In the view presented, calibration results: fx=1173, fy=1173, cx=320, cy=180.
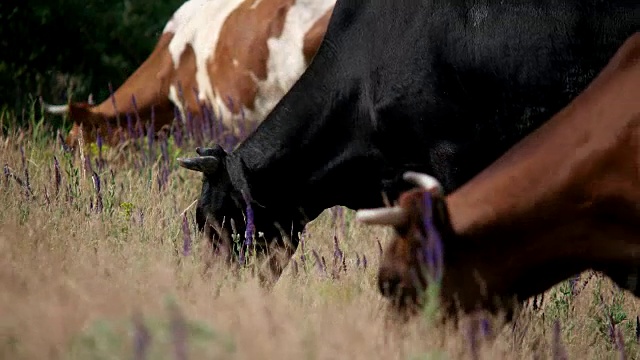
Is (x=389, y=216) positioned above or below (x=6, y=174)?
above

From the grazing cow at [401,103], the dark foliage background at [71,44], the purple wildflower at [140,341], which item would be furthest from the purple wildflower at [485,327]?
the dark foliage background at [71,44]

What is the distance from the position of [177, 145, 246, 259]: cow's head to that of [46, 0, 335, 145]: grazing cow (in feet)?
4.68

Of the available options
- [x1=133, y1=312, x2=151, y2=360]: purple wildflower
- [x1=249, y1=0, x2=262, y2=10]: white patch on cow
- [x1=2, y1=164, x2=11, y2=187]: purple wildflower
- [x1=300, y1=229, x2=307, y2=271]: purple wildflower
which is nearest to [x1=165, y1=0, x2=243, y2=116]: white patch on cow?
[x1=249, y1=0, x2=262, y2=10]: white patch on cow

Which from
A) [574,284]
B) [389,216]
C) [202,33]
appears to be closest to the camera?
[389,216]

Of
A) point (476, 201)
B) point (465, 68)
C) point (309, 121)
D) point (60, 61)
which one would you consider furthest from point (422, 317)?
point (60, 61)

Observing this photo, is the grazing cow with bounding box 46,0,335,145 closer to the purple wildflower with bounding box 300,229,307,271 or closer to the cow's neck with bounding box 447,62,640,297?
the purple wildflower with bounding box 300,229,307,271

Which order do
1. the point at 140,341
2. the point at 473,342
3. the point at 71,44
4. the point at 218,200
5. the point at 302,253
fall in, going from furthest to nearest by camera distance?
the point at 71,44, the point at 218,200, the point at 302,253, the point at 473,342, the point at 140,341

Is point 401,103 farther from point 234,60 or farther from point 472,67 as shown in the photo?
point 234,60

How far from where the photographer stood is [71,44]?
8977 mm

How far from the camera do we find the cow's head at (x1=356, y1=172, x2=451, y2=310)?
3.23 metres

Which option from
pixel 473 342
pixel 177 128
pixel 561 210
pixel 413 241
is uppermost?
pixel 177 128

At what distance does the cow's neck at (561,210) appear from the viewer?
10.9 ft

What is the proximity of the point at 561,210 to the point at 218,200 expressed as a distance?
6.99ft

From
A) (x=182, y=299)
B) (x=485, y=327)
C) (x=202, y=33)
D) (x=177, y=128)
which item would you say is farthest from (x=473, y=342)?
(x=202, y=33)
